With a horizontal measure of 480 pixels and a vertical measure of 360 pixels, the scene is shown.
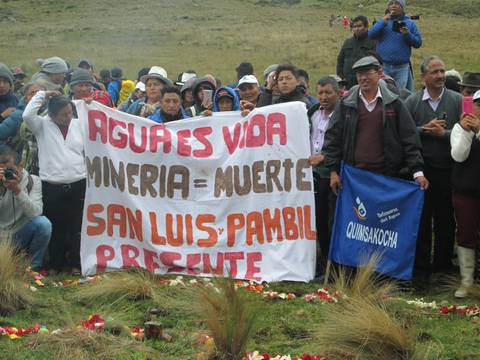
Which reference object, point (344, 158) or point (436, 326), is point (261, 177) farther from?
point (436, 326)

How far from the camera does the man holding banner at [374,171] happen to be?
8531 millimetres

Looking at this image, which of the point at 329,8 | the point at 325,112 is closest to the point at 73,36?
the point at 329,8

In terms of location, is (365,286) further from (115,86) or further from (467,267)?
(115,86)

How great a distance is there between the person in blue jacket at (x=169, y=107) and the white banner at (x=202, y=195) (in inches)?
11.7

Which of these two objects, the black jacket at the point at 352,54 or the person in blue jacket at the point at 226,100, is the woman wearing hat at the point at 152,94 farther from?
the black jacket at the point at 352,54

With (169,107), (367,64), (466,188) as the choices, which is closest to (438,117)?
(466,188)

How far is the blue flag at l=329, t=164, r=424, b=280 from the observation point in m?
8.51

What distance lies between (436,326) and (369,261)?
129cm

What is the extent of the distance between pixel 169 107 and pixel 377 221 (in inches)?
107

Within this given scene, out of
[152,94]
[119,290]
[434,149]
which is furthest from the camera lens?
[152,94]

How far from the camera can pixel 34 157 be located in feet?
32.5

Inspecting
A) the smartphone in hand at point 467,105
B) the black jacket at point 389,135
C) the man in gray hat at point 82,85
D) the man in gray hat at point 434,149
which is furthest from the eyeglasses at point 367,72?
the man in gray hat at point 82,85

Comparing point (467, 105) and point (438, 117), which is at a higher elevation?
point (467, 105)

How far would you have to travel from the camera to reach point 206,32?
54750 mm
